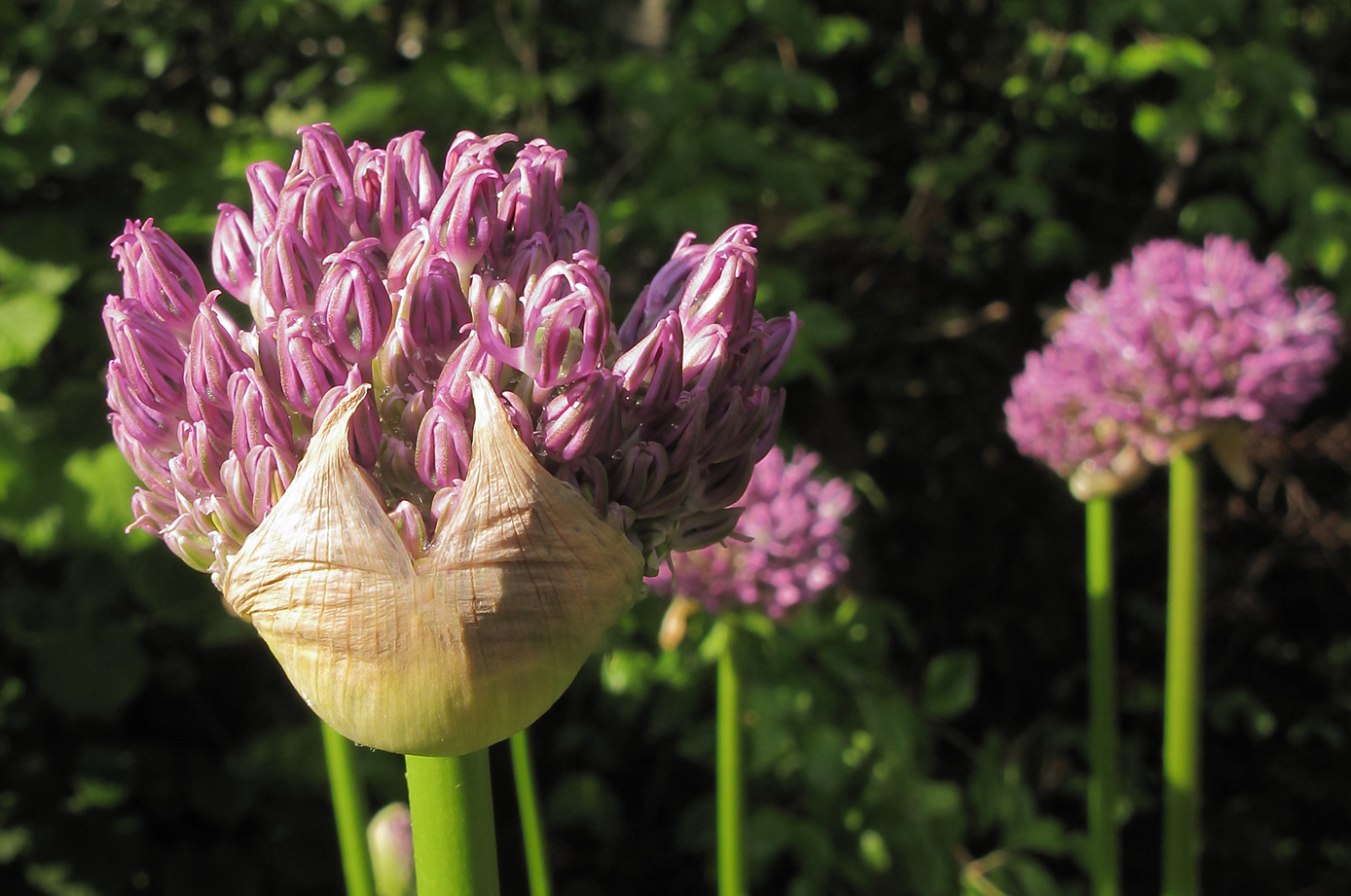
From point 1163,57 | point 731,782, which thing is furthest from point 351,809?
point 1163,57

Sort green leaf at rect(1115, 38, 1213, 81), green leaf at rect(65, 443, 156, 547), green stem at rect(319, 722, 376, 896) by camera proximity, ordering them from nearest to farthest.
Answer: green stem at rect(319, 722, 376, 896), green leaf at rect(65, 443, 156, 547), green leaf at rect(1115, 38, 1213, 81)

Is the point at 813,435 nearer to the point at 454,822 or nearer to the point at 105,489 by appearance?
the point at 105,489

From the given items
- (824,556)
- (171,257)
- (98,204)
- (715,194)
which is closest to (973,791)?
(824,556)

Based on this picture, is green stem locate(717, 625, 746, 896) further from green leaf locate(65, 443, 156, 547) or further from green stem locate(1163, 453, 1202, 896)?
green leaf locate(65, 443, 156, 547)

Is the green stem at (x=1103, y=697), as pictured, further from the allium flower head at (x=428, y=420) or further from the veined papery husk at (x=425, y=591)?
the veined papery husk at (x=425, y=591)

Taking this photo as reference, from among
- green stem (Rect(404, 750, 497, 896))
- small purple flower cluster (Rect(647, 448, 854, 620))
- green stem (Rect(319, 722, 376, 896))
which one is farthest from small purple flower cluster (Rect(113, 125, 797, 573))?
small purple flower cluster (Rect(647, 448, 854, 620))

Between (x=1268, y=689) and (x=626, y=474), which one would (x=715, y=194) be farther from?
(x=1268, y=689)

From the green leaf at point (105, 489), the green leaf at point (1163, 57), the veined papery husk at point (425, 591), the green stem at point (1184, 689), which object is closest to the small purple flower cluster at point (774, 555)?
the green stem at point (1184, 689)
